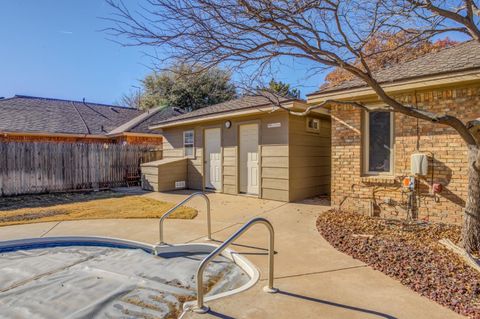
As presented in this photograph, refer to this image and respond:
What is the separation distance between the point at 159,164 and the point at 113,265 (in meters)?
6.95

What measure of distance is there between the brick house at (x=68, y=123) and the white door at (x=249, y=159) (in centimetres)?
814

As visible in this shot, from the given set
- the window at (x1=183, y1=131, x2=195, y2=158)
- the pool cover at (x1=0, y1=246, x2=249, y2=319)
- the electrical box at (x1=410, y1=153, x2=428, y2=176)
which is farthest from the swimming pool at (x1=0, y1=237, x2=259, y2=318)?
the window at (x1=183, y1=131, x2=195, y2=158)

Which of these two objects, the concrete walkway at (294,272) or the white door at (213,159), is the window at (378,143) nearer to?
the concrete walkway at (294,272)

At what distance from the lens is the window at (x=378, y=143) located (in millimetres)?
6312

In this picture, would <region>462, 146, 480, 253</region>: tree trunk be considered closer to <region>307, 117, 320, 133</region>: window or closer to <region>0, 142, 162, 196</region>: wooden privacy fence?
<region>307, 117, 320, 133</region>: window

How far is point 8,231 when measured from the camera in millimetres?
5555

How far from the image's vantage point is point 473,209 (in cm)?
409

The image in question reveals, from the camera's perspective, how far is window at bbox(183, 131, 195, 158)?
1148cm

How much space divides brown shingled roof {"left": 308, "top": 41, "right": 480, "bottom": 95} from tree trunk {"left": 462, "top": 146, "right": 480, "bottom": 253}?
1870 millimetres

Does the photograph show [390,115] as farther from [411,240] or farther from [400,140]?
[411,240]

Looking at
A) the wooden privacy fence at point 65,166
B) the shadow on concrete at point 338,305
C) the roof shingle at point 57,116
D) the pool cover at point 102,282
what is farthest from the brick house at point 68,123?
the shadow on concrete at point 338,305

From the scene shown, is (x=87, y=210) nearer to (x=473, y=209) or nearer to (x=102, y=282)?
(x=102, y=282)

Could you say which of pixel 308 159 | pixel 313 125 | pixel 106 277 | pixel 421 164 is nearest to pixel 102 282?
pixel 106 277

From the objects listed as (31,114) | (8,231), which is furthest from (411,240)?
(31,114)
